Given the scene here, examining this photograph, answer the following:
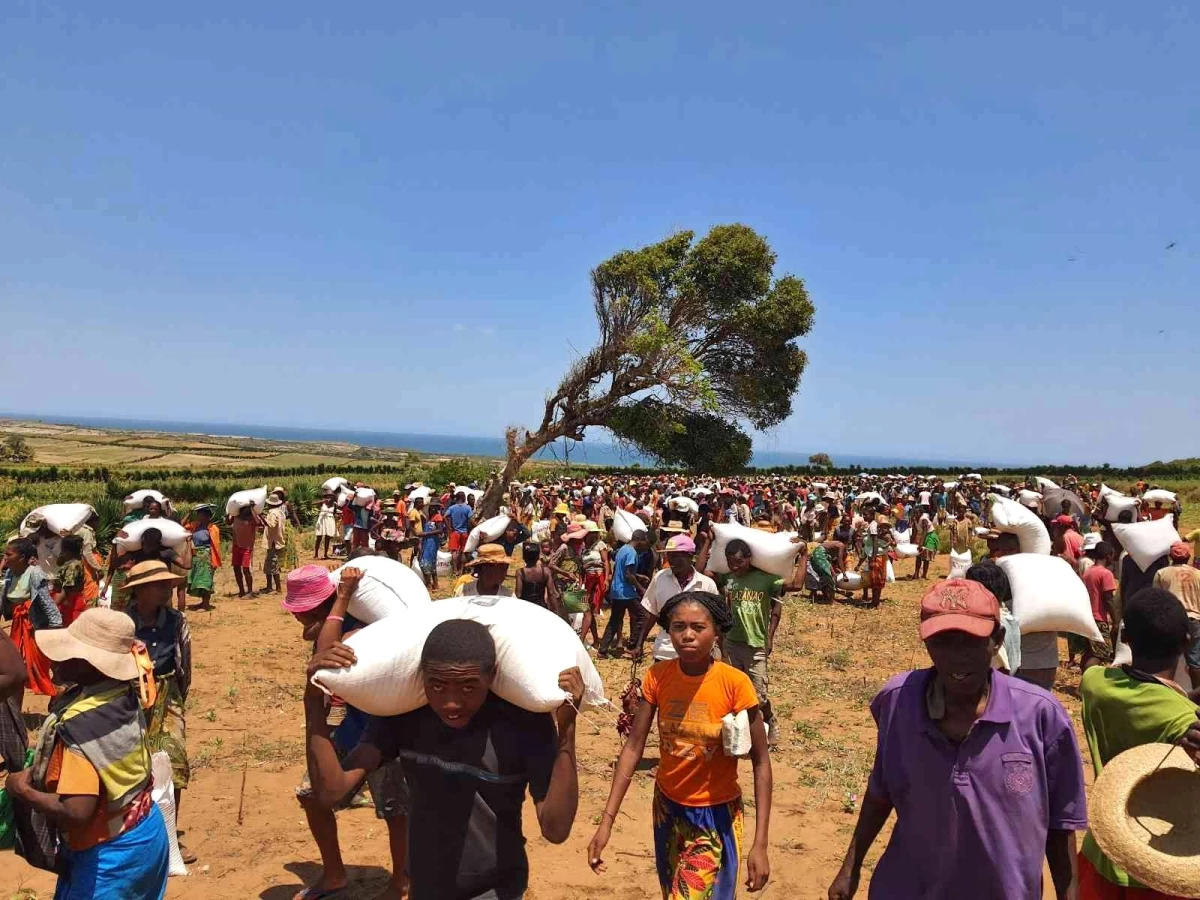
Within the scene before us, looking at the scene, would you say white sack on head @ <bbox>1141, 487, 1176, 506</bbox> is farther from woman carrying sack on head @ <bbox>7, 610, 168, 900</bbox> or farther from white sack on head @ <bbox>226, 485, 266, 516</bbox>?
white sack on head @ <bbox>226, 485, 266, 516</bbox>

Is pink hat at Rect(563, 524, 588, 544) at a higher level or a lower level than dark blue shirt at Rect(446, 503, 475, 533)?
higher

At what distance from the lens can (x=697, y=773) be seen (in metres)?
2.91

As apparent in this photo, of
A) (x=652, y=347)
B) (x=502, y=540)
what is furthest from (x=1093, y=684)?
(x=652, y=347)

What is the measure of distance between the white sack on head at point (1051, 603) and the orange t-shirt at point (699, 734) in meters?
2.33

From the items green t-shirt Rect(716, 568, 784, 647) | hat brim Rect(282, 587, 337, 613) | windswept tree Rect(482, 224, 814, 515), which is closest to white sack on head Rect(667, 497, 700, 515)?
windswept tree Rect(482, 224, 814, 515)

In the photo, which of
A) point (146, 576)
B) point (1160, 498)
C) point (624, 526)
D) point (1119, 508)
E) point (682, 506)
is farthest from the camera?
point (682, 506)

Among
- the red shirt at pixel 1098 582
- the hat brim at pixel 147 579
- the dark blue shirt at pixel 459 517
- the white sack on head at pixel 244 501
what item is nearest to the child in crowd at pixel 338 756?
the hat brim at pixel 147 579

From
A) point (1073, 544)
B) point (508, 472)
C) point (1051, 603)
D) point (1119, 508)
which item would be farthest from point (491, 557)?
point (508, 472)

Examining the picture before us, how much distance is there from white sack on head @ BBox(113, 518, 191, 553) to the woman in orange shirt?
624 cm

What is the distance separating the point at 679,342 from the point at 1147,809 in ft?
40.0

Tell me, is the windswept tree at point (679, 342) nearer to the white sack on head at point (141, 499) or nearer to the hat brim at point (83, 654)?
the white sack on head at point (141, 499)

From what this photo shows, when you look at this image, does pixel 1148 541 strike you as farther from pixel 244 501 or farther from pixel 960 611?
pixel 244 501

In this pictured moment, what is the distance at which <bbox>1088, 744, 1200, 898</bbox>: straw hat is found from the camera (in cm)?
211

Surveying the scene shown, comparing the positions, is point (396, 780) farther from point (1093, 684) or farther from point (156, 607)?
point (1093, 684)
